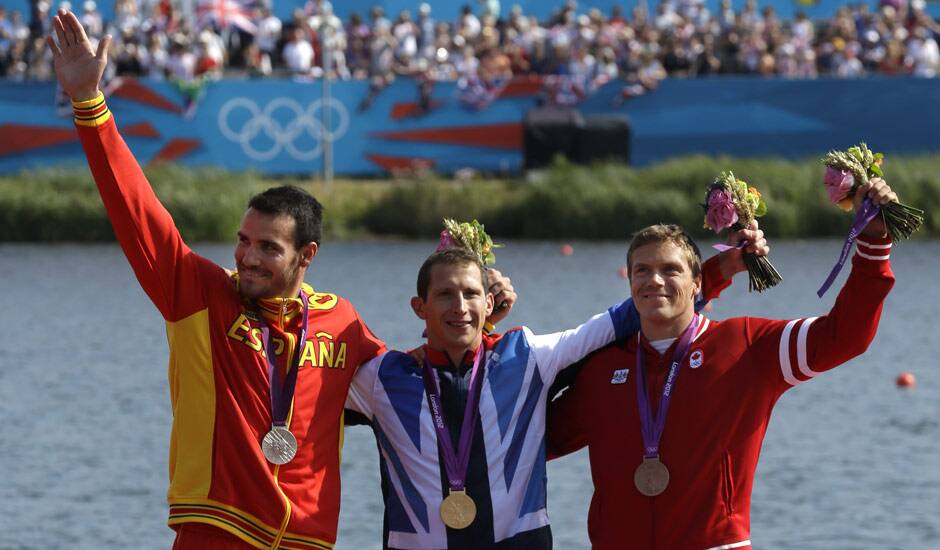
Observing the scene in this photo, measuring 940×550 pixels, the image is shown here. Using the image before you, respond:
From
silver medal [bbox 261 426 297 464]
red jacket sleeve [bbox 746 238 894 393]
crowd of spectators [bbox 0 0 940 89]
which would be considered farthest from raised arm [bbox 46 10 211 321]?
crowd of spectators [bbox 0 0 940 89]

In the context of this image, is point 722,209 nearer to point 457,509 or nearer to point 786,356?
point 786,356

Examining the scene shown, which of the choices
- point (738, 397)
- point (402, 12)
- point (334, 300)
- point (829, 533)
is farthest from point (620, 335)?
point (402, 12)

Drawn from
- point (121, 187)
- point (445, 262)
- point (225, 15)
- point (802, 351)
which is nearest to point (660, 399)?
point (802, 351)

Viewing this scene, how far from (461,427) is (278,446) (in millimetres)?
741

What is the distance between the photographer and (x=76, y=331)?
85.0 feet

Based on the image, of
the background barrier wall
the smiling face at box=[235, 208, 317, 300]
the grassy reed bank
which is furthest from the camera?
the background barrier wall

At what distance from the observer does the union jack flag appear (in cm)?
3556

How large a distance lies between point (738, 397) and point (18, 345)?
65.2 ft

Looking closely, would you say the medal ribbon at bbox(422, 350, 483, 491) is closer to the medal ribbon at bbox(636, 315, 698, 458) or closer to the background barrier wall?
the medal ribbon at bbox(636, 315, 698, 458)

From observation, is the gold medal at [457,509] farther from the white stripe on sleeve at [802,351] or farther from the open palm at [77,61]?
the open palm at [77,61]

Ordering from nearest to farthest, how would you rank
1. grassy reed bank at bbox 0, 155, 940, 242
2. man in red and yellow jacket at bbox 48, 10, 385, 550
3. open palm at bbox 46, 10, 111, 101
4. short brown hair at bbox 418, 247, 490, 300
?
open palm at bbox 46, 10, 111, 101 → man in red and yellow jacket at bbox 48, 10, 385, 550 → short brown hair at bbox 418, 247, 490, 300 → grassy reed bank at bbox 0, 155, 940, 242

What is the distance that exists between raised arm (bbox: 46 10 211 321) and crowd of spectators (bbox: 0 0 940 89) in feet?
91.7

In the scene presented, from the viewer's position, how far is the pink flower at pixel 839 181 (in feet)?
21.1

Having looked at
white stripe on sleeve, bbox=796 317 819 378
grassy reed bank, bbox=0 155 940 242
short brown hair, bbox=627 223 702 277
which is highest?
short brown hair, bbox=627 223 702 277
